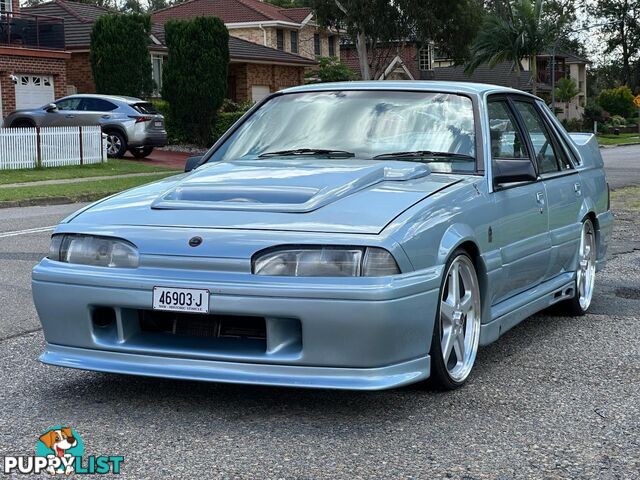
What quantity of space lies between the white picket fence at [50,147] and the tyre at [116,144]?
2223mm

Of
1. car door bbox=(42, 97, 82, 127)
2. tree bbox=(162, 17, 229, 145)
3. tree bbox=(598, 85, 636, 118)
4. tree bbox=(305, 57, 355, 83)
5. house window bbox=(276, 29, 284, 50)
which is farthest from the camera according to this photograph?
tree bbox=(598, 85, 636, 118)

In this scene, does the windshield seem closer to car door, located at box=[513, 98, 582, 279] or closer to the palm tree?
car door, located at box=[513, 98, 582, 279]

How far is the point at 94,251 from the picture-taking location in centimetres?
468

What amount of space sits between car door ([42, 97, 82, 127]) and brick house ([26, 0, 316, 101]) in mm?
10365

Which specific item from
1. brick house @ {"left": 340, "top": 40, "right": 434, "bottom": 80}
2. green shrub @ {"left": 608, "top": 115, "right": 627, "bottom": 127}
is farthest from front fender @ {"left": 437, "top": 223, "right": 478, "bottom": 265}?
green shrub @ {"left": 608, "top": 115, "right": 627, "bottom": 127}

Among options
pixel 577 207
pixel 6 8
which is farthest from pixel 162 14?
pixel 577 207

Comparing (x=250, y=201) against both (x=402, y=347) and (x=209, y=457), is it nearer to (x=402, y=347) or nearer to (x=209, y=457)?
(x=402, y=347)

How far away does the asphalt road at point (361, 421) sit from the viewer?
12.9 ft

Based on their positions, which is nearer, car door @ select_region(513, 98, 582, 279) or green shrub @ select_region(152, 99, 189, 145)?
car door @ select_region(513, 98, 582, 279)

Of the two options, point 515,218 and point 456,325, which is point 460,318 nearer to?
point 456,325

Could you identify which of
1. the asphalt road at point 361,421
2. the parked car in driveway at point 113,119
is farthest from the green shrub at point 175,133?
the asphalt road at point 361,421

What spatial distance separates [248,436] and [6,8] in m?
33.3

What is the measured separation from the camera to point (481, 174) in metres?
5.46

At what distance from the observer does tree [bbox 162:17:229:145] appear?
1310 inches
